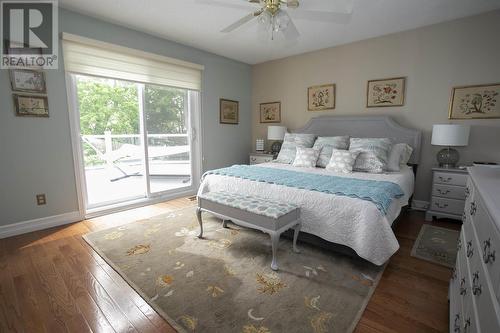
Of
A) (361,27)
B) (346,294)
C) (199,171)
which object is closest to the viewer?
(346,294)

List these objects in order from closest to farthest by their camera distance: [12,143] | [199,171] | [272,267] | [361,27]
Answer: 1. [272,267]
2. [12,143]
3. [361,27]
4. [199,171]

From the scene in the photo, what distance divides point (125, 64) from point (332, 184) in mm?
3075

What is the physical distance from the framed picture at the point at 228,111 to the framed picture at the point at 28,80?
2624mm

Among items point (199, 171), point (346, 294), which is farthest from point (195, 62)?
point (346, 294)

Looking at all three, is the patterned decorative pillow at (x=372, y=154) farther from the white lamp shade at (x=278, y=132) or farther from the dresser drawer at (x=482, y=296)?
the dresser drawer at (x=482, y=296)

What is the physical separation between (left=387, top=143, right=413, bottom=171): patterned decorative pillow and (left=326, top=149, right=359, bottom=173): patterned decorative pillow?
0.45m

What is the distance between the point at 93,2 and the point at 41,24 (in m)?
0.62

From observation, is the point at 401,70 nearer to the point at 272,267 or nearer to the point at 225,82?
the point at 225,82

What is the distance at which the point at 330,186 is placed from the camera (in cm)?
232

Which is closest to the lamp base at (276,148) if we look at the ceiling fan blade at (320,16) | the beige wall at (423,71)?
the beige wall at (423,71)

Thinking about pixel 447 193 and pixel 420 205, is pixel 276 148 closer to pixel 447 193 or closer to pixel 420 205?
pixel 420 205

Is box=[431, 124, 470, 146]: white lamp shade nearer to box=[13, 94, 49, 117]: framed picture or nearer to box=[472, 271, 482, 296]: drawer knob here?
box=[472, 271, 482, 296]: drawer knob

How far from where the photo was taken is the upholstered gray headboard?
11.2ft

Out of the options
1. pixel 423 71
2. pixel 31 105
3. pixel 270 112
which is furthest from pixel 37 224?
pixel 423 71
